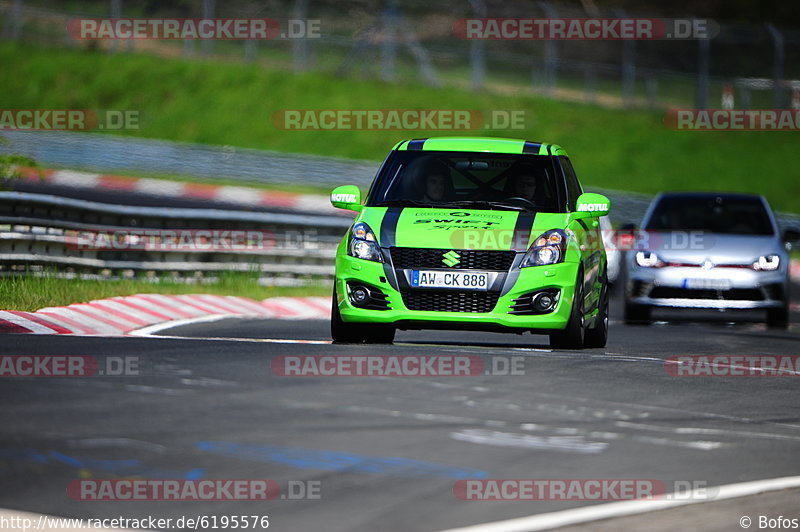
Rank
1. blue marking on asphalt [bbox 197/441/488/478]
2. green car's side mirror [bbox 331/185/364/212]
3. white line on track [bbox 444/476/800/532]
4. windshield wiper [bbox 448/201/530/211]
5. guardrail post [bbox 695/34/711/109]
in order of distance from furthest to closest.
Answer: guardrail post [bbox 695/34/711/109], green car's side mirror [bbox 331/185/364/212], windshield wiper [bbox 448/201/530/211], blue marking on asphalt [bbox 197/441/488/478], white line on track [bbox 444/476/800/532]

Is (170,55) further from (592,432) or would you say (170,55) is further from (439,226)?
(592,432)

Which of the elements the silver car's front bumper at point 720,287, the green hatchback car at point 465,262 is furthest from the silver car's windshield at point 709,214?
the green hatchback car at point 465,262

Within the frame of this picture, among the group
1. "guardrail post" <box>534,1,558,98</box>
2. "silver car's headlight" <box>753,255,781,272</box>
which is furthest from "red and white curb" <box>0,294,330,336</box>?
"guardrail post" <box>534,1,558,98</box>

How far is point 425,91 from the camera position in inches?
1587

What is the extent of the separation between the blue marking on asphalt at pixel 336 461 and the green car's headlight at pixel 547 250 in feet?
15.1

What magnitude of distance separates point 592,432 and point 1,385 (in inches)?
132

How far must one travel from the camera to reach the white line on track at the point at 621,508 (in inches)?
238

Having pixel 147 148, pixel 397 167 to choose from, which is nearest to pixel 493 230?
pixel 397 167

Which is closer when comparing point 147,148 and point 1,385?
point 1,385

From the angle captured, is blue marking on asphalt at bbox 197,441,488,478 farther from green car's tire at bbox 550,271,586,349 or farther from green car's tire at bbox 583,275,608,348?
green car's tire at bbox 583,275,608,348

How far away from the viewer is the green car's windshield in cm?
1244

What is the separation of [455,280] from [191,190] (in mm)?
21351

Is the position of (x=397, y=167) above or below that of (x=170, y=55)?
below

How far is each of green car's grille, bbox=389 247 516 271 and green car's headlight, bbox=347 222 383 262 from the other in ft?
0.91
